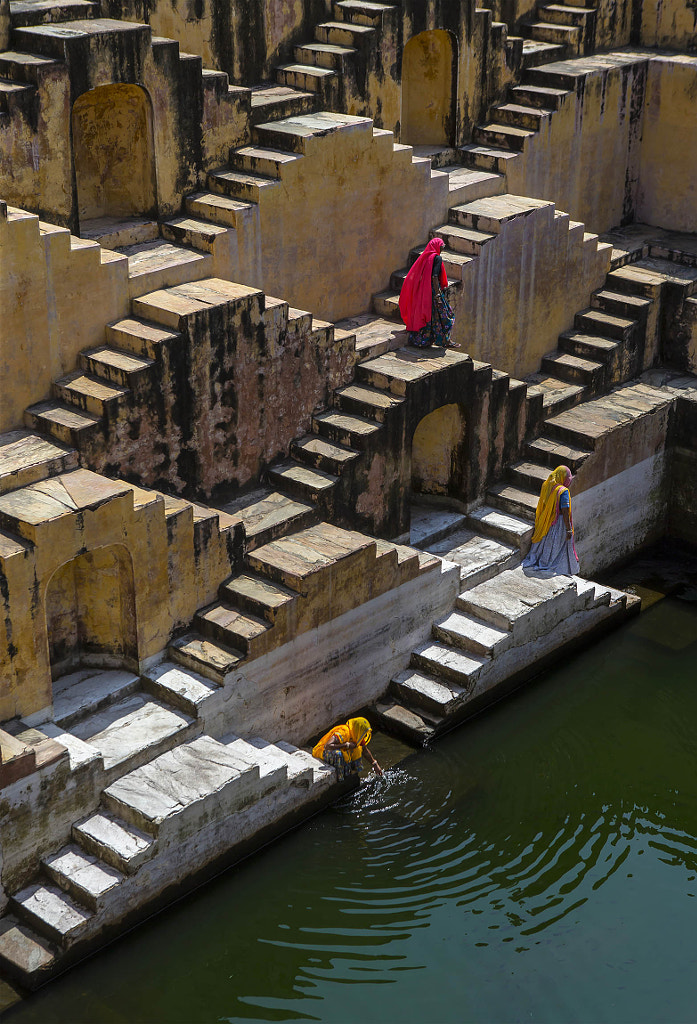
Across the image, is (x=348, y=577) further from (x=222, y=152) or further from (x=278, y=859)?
(x=222, y=152)

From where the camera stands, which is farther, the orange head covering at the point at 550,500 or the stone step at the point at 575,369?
the stone step at the point at 575,369

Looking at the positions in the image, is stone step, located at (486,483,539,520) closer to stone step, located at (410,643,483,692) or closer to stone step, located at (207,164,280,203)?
stone step, located at (410,643,483,692)

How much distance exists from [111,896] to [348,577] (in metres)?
3.57

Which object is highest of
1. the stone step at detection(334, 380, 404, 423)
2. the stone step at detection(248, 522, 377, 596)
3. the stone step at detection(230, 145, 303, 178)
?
the stone step at detection(230, 145, 303, 178)

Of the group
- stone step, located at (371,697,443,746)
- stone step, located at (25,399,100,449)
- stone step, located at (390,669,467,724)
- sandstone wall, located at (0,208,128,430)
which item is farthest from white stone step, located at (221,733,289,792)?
sandstone wall, located at (0,208,128,430)

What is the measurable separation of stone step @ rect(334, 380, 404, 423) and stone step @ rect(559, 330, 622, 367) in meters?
3.69

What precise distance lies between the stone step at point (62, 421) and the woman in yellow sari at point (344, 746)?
322 centimetres

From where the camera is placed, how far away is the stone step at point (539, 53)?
17.1 meters

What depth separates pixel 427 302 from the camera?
13992 mm

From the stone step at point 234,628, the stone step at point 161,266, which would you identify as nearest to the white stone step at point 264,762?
the stone step at point 234,628

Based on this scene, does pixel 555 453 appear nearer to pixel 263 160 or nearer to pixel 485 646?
pixel 485 646

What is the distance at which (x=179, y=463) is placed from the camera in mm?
12258

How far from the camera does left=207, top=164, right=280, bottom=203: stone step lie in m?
13.2

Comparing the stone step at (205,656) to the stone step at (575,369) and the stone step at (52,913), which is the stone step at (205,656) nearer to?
the stone step at (52,913)
